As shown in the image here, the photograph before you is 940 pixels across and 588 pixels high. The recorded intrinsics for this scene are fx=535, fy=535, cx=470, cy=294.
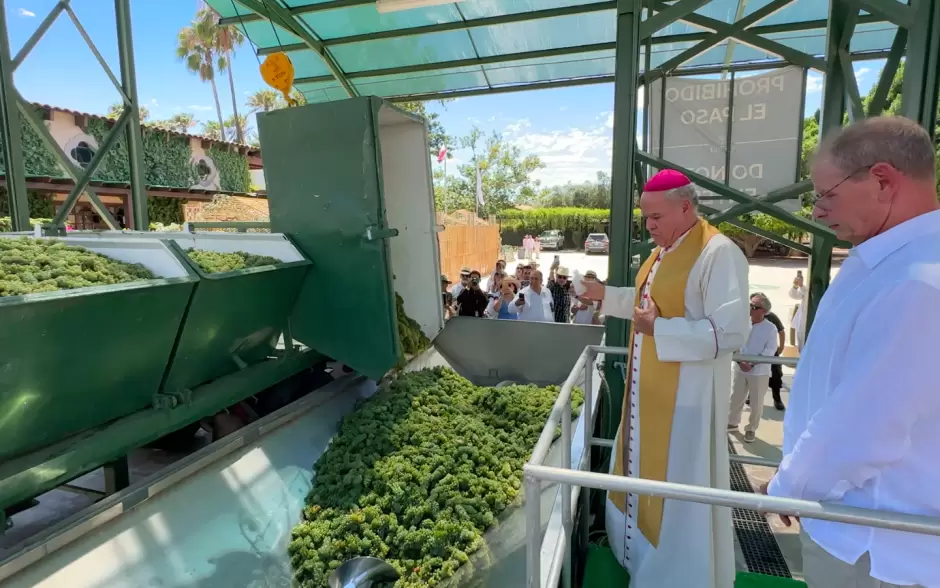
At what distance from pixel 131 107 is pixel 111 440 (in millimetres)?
3533

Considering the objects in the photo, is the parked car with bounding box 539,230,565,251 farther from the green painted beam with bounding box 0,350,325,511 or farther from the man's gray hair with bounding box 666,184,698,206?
the man's gray hair with bounding box 666,184,698,206

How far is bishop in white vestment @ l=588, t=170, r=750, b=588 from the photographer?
7.69 feet

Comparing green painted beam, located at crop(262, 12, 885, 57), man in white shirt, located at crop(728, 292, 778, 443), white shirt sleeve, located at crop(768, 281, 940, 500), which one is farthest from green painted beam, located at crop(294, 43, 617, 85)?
white shirt sleeve, located at crop(768, 281, 940, 500)

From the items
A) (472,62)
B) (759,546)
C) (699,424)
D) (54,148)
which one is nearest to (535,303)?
(472,62)

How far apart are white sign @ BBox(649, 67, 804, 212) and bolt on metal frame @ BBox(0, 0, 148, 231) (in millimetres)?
4486

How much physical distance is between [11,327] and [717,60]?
697cm

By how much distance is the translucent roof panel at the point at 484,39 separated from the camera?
5.25 meters

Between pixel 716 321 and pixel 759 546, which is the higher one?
pixel 716 321

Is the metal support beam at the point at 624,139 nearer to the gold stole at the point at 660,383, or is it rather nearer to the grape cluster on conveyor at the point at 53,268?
the gold stole at the point at 660,383

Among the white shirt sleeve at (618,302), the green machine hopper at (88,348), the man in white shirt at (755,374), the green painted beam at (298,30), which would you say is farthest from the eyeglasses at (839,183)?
the green painted beam at (298,30)

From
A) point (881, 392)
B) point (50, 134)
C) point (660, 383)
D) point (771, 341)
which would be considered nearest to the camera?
point (881, 392)

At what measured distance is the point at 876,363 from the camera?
117 centimetres

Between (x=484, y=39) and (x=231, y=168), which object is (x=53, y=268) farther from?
(x=231, y=168)

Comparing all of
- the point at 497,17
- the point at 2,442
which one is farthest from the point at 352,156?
the point at 497,17
